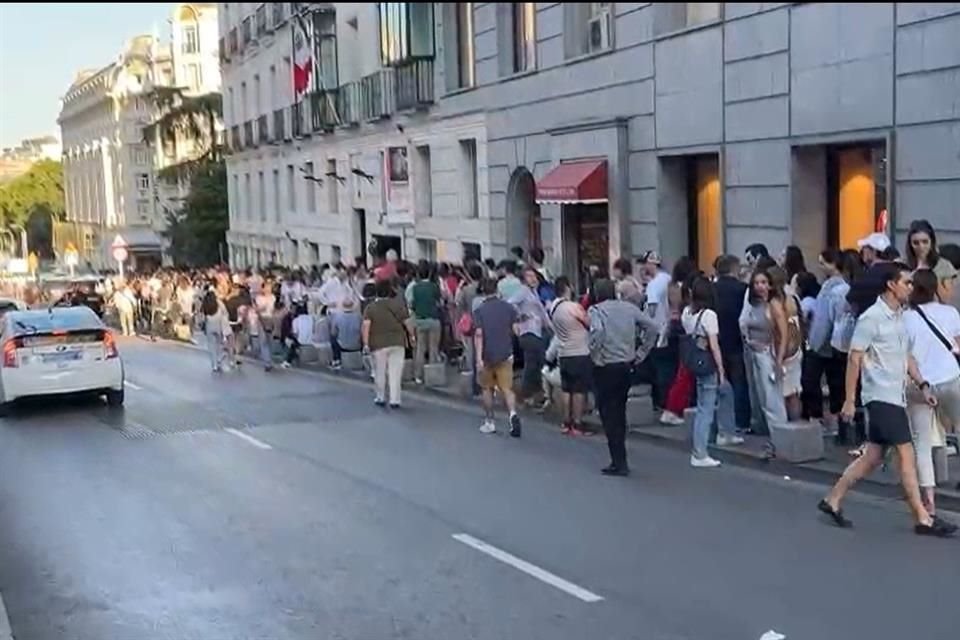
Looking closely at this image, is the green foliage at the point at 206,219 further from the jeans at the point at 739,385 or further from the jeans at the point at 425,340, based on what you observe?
the jeans at the point at 739,385

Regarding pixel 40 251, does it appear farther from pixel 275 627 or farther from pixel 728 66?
pixel 275 627

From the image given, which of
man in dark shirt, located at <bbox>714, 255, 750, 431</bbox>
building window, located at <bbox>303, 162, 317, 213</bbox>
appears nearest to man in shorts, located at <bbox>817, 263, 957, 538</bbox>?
man in dark shirt, located at <bbox>714, 255, 750, 431</bbox>

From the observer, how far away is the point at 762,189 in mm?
18297

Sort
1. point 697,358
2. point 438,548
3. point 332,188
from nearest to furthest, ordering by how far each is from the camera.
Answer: point 438,548, point 697,358, point 332,188

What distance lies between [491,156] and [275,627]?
20.2 m

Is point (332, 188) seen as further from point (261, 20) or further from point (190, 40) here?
point (190, 40)

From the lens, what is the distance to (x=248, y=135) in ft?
163

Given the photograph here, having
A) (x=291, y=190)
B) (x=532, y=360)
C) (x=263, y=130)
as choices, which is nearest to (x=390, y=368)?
(x=532, y=360)

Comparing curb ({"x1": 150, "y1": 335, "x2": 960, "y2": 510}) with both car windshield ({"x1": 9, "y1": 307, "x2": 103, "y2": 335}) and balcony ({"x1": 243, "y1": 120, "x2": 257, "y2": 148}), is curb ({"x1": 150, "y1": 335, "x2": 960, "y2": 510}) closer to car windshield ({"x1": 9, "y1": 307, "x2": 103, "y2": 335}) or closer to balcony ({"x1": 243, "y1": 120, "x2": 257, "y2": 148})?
car windshield ({"x1": 9, "y1": 307, "x2": 103, "y2": 335})

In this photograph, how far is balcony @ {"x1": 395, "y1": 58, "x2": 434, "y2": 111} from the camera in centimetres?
3012

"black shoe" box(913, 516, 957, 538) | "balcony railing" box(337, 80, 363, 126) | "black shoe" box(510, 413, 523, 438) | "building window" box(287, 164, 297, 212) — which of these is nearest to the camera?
"black shoe" box(913, 516, 957, 538)

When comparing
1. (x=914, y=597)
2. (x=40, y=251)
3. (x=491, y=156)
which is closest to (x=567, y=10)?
(x=491, y=156)

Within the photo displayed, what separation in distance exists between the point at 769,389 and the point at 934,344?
2.61 m

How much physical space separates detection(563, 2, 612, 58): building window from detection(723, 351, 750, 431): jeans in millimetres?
10573
